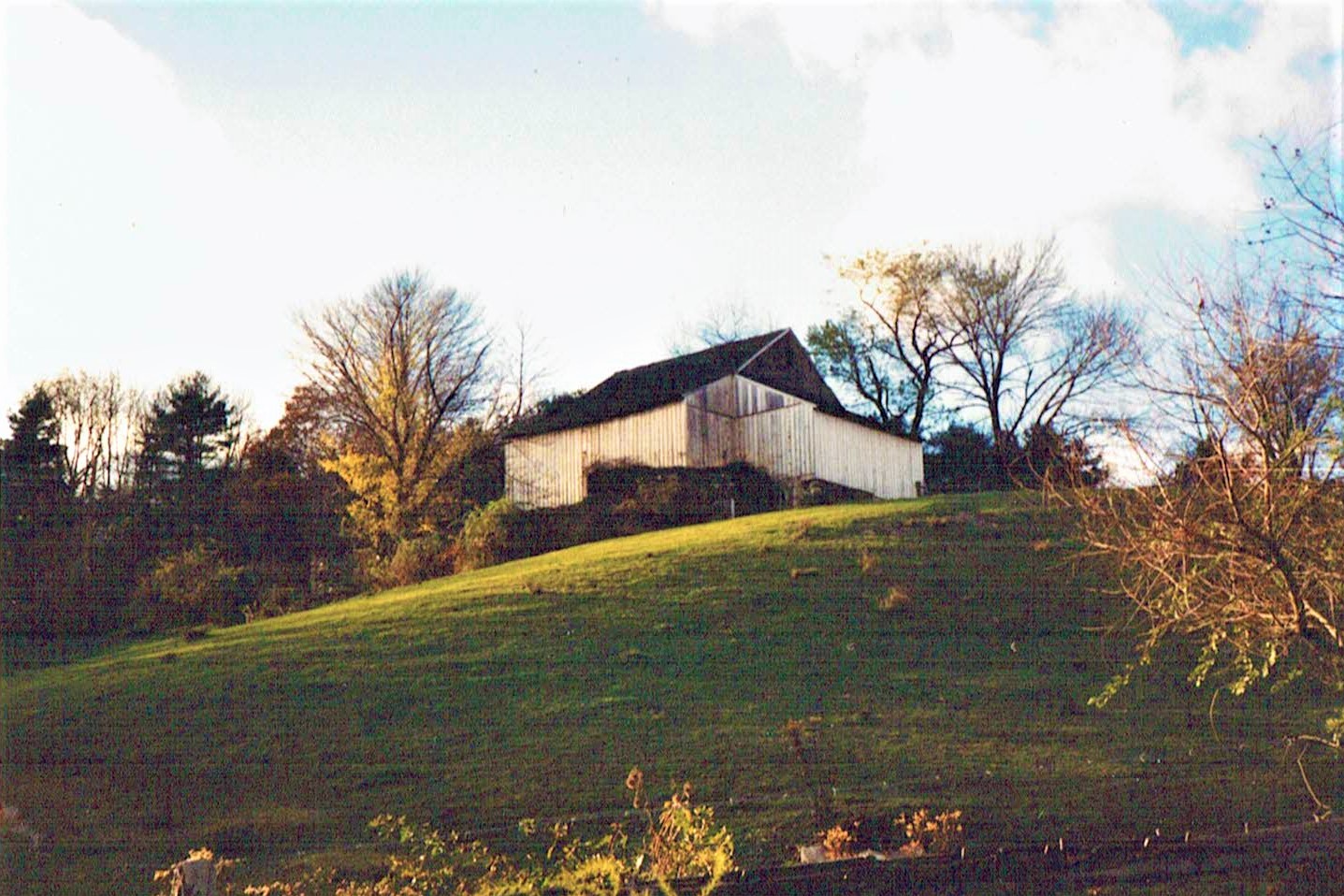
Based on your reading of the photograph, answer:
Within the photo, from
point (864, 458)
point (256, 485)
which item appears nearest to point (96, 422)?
point (256, 485)

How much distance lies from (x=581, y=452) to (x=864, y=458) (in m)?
8.82

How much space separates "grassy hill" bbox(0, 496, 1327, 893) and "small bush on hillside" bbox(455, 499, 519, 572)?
7109 millimetres

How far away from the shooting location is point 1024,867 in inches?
188

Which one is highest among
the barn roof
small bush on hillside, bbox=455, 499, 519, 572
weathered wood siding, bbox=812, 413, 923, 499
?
the barn roof

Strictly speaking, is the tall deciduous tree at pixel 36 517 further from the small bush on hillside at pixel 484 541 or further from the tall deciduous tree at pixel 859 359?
the tall deciduous tree at pixel 859 359

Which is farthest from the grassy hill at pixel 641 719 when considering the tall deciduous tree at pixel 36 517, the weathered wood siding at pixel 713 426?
the weathered wood siding at pixel 713 426

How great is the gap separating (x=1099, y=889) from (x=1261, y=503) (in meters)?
2.72

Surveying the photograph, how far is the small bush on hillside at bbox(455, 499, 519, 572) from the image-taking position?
2572cm

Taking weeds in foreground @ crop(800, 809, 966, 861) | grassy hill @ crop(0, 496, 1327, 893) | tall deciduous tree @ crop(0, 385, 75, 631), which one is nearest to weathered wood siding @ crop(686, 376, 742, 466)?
grassy hill @ crop(0, 496, 1327, 893)

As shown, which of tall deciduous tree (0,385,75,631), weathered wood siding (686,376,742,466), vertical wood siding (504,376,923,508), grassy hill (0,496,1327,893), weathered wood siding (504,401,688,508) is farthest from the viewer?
weathered wood siding (504,401,688,508)

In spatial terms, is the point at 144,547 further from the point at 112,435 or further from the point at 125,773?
the point at 125,773

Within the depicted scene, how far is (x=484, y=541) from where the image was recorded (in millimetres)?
26125

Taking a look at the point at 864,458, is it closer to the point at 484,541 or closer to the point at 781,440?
the point at 781,440

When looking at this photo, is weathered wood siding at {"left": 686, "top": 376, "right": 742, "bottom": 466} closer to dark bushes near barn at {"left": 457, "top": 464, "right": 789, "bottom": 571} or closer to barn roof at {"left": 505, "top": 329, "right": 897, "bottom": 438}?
barn roof at {"left": 505, "top": 329, "right": 897, "bottom": 438}
